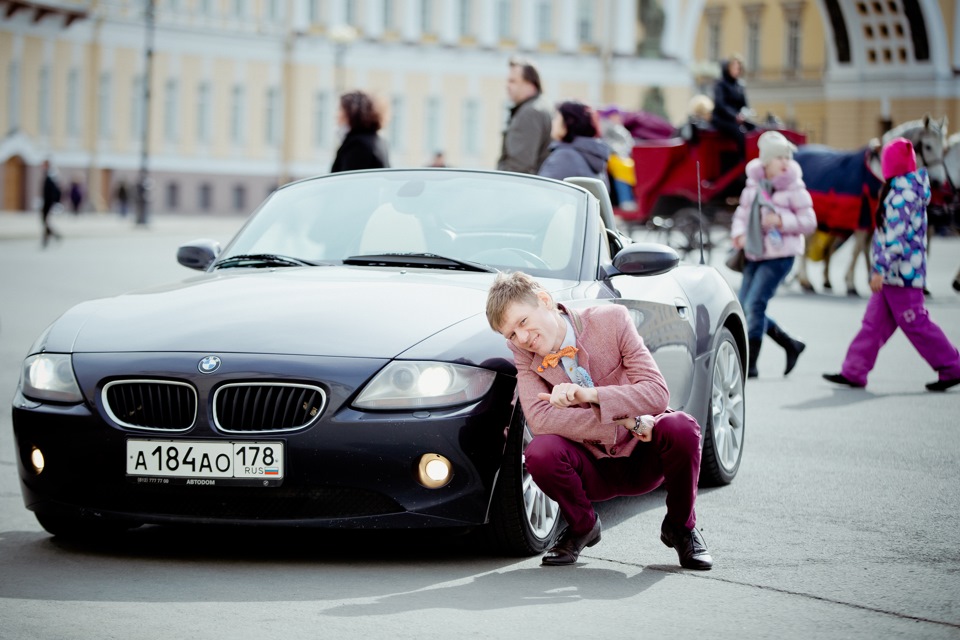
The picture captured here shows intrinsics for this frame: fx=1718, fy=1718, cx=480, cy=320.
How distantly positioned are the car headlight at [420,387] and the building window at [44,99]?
61913mm

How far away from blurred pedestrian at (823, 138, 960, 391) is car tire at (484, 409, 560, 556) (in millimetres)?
5970

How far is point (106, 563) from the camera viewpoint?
5973 mm

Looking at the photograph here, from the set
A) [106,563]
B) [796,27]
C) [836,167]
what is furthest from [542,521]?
[796,27]

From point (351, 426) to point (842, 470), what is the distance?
11.5 feet

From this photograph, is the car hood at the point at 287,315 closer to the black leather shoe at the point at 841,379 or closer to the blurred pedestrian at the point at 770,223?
the black leather shoe at the point at 841,379

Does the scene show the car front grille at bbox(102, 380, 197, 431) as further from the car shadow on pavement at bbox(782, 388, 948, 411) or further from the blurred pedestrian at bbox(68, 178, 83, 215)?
the blurred pedestrian at bbox(68, 178, 83, 215)

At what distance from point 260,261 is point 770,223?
6254 mm

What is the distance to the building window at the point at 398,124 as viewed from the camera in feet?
261

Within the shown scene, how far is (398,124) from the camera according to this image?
80.0 metres

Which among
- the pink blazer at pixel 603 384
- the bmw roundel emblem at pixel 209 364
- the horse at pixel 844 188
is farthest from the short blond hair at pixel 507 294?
the horse at pixel 844 188

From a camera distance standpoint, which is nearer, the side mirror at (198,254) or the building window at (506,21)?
the side mirror at (198,254)

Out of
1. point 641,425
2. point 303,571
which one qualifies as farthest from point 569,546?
point 303,571

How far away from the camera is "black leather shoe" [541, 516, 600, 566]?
19.4 feet

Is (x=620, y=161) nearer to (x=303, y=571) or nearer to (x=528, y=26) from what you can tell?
(x=303, y=571)
